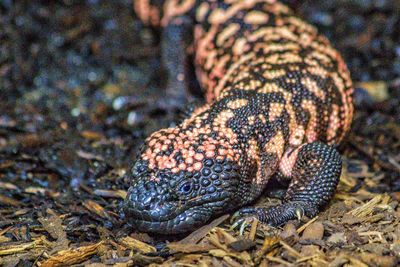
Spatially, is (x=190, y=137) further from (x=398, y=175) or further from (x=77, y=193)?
(x=398, y=175)

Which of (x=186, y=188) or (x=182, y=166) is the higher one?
(x=182, y=166)

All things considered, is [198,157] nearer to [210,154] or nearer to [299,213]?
[210,154]

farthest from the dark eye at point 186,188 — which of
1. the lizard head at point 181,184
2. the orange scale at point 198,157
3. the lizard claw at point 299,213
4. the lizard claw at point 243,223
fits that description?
the lizard claw at point 299,213

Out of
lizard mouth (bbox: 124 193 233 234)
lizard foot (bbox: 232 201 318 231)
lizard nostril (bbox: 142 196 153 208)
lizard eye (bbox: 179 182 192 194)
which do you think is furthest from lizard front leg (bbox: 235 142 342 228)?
lizard nostril (bbox: 142 196 153 208)

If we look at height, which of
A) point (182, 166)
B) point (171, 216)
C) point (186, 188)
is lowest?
point (171, 216)

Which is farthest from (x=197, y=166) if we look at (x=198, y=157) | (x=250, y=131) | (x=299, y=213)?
(x=299, y=213)

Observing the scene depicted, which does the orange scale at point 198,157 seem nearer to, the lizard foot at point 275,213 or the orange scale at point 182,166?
the orange scale at point 182,166

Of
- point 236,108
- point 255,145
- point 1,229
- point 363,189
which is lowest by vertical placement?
point 363,189

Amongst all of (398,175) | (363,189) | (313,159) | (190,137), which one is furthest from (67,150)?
(398,175)
